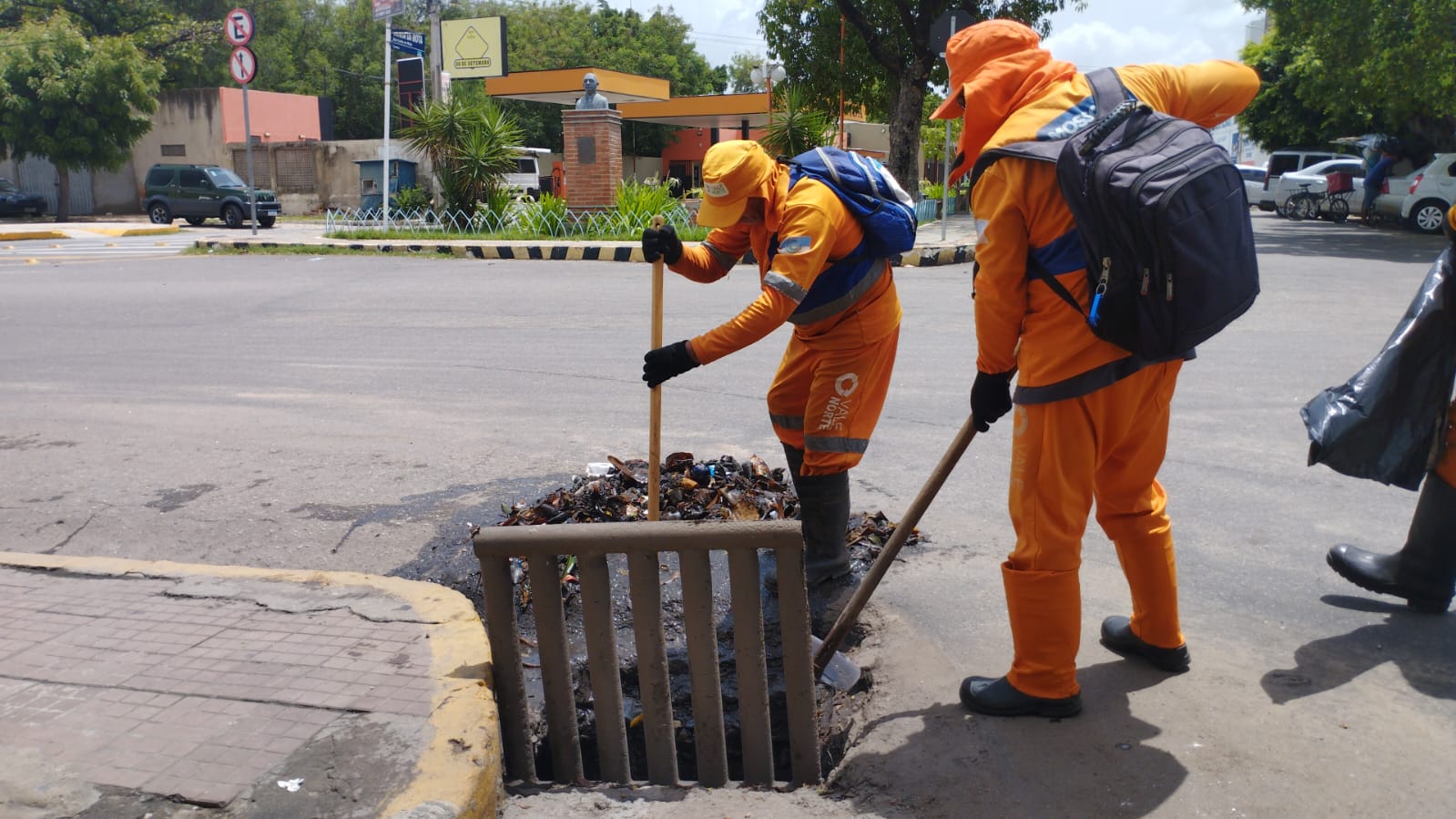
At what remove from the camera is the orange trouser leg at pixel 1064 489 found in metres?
2.81

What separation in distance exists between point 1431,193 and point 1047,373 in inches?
834

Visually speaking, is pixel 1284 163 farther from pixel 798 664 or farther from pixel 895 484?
pixel 798 664

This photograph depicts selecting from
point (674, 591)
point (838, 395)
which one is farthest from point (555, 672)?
point (838, 395)

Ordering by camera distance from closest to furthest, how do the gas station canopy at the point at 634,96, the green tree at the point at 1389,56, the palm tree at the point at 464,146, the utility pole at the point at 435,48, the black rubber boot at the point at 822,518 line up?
the black rubber boot at the point at 822,518
the green tree at the point at 1389,56
the palm tree at the point at 464,146
the utility pole at the point at 435,48
the gas station canopy at the point at 634,96

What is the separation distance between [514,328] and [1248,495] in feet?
21.6

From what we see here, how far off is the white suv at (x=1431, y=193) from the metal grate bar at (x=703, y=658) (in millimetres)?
20795

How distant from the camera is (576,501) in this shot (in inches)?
179

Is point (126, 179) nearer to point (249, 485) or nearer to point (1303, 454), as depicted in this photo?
point (249, 485)

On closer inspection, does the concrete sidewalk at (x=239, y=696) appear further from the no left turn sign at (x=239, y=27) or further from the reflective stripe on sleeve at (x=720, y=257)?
the no left turn sign at (x=239, y=27)

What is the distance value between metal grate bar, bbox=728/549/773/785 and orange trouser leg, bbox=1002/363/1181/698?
0.68 meters

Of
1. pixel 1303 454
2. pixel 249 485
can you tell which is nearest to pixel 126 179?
pixel 249 485

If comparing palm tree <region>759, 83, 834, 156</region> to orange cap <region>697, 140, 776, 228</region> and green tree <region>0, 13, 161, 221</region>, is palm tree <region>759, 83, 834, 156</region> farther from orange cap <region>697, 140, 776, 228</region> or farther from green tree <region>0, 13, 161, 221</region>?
green tree <region>0, 13, 161, 221</region>

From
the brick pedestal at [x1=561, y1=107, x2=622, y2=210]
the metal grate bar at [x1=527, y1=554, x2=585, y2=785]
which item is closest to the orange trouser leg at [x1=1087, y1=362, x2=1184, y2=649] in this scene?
the metal grate bar at [x1=527, y1=554, x2=585, y2=785]

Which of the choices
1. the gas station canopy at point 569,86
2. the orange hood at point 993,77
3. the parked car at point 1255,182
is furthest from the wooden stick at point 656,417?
the parked car at point 1255,182
